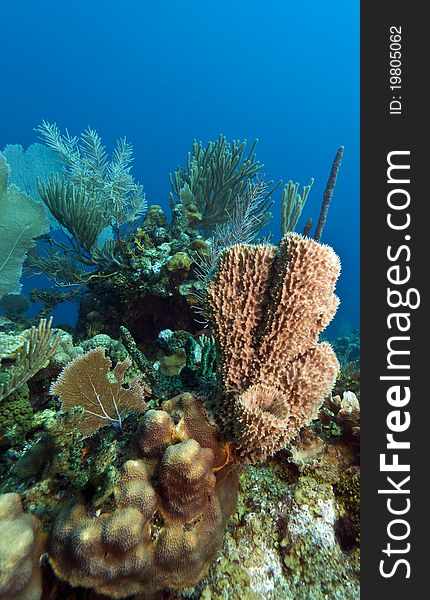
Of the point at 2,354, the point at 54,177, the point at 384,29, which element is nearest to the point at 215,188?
the point at 54,177

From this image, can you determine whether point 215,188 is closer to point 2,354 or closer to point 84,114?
point 2,354

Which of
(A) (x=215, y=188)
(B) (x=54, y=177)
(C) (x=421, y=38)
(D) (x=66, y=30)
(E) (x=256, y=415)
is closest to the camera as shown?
(E) (x=256, y=415)

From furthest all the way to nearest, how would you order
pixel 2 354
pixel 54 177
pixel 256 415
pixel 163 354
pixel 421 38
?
pixel 54 177
pixel 163 354
pixel 2 354
pixel 421 38
pixel 256 415

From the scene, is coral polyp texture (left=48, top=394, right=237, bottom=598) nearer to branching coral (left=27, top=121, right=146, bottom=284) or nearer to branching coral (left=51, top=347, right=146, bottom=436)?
branching coral (left=51, top=347, right=146, bottom=436)

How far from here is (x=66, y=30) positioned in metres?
88.6

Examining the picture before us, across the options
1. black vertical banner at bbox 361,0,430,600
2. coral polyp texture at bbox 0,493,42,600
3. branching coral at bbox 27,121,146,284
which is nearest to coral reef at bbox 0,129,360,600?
coral polyp texture at bbox 0,493,42,600

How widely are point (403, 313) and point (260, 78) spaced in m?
126

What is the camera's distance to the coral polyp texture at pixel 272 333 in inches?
74.4

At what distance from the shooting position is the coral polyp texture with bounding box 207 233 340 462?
1891 mm

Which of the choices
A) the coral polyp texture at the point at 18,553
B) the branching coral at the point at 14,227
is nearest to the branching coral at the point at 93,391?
the coral polyp texture at the point at 18,553

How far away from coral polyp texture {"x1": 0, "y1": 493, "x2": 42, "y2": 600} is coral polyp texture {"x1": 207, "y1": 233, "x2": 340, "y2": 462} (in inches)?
42.4

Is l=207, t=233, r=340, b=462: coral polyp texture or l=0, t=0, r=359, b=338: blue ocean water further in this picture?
l=0, t=0, r=359, b=338: blue ocean water

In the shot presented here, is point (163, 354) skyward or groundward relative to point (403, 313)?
groundward

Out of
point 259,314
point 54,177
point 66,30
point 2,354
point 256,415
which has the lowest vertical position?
point 256,415
